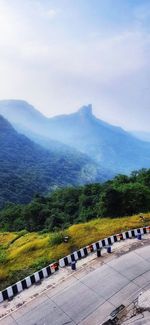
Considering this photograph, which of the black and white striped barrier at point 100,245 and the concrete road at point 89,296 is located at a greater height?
the black and white striped barrier at point 100,245

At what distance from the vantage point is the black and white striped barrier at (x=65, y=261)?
22516 millimetres

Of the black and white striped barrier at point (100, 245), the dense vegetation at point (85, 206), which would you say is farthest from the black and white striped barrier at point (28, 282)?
the dense vegetation at point (85, 206)

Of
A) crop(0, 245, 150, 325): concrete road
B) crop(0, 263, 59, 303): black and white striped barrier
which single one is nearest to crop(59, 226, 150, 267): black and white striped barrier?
crop(0, 263, 59, 303): black and white striped barrier

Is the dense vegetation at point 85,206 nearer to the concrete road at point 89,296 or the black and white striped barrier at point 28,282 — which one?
the black and white striped barrier at point 28,282

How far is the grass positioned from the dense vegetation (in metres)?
8.24

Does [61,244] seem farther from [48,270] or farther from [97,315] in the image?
[97,315]

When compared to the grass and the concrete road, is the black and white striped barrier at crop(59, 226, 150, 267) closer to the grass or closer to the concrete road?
the grass

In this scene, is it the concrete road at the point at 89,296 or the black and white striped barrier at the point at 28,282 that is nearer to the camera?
the concrete road at the point at 89,296

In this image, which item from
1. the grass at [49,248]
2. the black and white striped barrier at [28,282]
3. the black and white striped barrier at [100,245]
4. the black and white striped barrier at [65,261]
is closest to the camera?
the black and white striped barrier at [28,282]

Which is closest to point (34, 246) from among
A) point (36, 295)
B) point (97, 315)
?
point (36, 295)

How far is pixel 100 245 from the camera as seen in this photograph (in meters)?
28.1

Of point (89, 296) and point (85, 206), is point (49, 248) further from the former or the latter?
point (85, 206)

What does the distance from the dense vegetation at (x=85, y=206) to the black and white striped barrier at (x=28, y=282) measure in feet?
56.9

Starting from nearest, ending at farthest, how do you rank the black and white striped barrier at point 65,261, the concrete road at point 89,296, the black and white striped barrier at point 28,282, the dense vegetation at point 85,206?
the concrete road at point 89,296 < the black and white striped barrier at point 28,282 < the black and white striped barrier at point 65,261 < the dense vegetation at point 85,206
